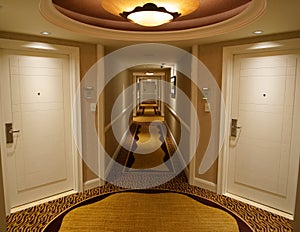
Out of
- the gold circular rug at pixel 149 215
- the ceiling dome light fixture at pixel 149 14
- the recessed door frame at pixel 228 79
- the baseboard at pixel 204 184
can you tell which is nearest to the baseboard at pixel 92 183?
the gold circular rug at pixel 149 215

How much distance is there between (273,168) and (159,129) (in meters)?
5.56

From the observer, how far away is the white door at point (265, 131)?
9.04ft

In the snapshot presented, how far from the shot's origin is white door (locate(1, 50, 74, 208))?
2799mm

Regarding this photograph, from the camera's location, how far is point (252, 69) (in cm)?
301

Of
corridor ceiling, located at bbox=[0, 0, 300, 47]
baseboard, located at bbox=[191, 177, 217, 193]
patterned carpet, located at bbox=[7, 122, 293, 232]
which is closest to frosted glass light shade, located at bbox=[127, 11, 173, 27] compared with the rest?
corridor ceiling, located at bbox=[0, 0, 300, 47]

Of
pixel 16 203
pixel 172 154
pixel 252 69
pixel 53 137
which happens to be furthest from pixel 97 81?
pixel 172 154

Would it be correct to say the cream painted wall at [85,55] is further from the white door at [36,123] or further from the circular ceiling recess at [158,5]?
the circular ceiling recess at [158,5]

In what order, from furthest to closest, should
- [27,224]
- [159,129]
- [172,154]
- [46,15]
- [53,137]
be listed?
1. [159,129]
2. [172,154]
3. [53,137]
4. [27,224]
5. [46,15]

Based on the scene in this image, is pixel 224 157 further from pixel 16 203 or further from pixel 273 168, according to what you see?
pixel 16 203

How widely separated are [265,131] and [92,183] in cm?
253

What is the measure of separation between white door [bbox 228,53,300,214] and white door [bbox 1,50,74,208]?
235 centimetres

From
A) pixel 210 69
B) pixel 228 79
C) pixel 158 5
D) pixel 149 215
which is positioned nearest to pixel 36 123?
pixel 149 215

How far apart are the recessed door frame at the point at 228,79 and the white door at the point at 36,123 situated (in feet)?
7.05

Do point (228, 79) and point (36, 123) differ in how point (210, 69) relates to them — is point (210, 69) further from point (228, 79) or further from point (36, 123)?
point (36, 123)
